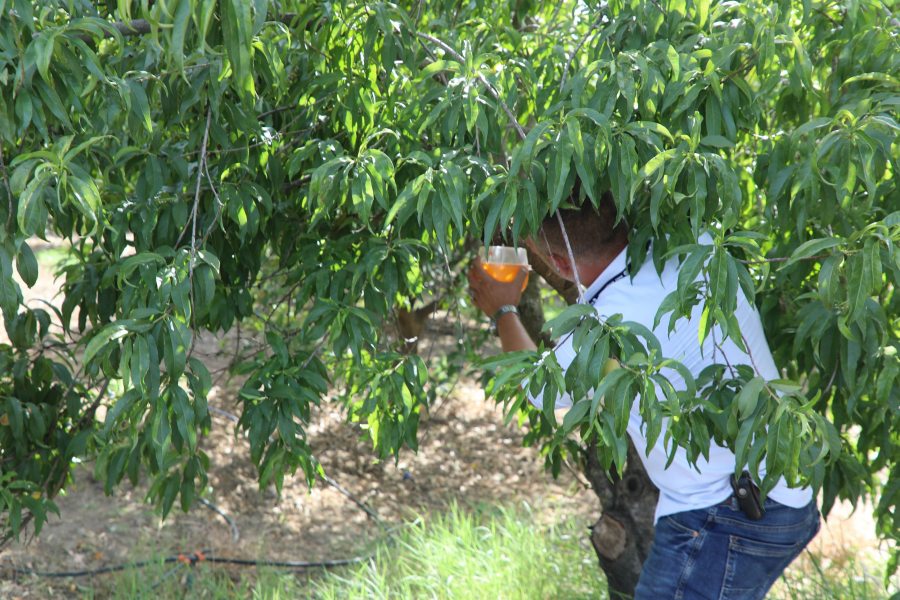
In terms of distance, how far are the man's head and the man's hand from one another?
36 centimetres

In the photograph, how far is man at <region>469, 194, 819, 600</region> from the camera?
221 cm

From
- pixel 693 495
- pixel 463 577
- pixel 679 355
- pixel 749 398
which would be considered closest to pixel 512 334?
pixel 679 355

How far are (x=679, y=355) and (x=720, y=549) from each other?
508mm

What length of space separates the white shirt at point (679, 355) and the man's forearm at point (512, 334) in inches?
11.7

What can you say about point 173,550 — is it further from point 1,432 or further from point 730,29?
point 730,29

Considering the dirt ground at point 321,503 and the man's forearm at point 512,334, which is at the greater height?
the man's forearm at point 512,334

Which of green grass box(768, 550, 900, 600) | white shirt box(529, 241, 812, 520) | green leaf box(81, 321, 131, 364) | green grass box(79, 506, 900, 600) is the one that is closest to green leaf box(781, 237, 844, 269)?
white shirt box(529, 241, 812, 520)

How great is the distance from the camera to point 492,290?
265 cm

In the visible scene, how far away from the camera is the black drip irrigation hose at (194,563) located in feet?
14.5

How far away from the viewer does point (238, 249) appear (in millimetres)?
2557

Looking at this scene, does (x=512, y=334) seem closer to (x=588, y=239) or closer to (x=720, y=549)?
(x=588, y=239)

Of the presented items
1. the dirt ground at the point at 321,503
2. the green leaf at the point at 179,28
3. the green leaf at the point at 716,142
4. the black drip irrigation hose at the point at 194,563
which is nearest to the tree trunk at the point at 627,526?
the dirt ground at the point at 321,503

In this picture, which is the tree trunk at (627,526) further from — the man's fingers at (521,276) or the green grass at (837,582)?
the man's fingers at (521,276)

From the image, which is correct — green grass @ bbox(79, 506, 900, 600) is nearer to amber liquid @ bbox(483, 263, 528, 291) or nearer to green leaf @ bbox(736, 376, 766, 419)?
amber liquid @ bbox(483, 263, 528, 291)
